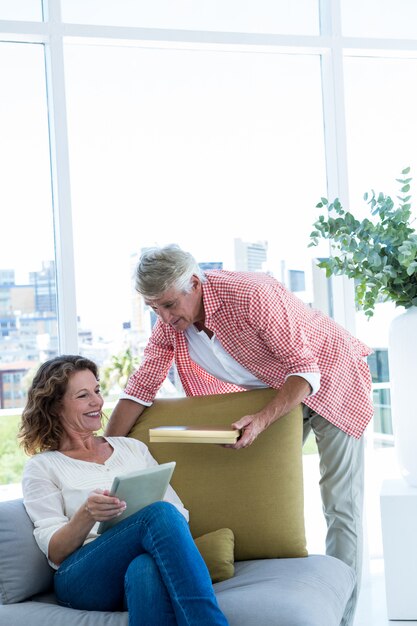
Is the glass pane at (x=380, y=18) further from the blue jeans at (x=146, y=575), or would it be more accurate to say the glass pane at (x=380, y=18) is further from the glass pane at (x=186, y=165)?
the blue jeans at (x=146, y=575)

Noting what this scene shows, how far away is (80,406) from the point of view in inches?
104

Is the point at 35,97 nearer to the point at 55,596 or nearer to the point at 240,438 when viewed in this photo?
the point at 240,438

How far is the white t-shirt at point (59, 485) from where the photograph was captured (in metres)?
2.39

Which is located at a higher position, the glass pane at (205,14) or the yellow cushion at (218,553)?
the glass pane at (205,14)

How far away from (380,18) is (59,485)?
9.16ft

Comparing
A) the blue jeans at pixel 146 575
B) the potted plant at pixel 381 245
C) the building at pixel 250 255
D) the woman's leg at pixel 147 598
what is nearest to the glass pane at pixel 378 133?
the building at pixel 250 255

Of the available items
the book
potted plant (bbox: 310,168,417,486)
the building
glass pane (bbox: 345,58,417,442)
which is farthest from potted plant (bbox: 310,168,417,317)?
the book

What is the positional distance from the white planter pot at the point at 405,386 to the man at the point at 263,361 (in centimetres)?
15

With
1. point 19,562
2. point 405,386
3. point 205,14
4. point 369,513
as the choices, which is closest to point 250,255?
point 405,386

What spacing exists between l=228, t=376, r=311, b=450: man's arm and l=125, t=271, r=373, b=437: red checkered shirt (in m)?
0.05

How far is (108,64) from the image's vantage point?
3.73m

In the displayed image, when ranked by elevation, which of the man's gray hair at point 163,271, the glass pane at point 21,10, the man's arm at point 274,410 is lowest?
the man's arm at point 274,410

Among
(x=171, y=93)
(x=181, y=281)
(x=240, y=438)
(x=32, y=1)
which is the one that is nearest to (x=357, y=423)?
(x=240, y=438)

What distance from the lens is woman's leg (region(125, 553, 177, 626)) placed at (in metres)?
2.04
